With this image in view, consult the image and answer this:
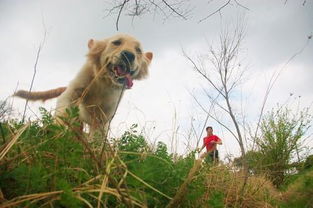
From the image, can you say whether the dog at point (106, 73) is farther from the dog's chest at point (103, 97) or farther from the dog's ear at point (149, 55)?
the dog's ear at point (149, 55)

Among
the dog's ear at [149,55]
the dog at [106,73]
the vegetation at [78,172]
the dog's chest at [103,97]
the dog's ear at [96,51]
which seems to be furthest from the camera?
the dog's ear at [149,55]

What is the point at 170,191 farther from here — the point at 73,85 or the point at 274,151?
the point at 274,151

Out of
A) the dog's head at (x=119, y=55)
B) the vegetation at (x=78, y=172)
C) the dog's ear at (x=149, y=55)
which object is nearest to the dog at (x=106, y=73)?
the dog's head at (x=119, y=55)

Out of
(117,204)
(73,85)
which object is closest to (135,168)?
(117,204)

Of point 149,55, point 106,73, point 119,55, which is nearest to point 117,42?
point 119,55

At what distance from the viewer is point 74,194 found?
1395 mm

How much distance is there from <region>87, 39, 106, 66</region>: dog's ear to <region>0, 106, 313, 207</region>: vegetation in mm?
3776

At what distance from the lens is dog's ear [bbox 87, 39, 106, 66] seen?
5.96m

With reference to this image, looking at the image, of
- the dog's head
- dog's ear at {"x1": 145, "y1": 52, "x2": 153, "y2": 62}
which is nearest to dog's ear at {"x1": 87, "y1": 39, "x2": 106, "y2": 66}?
the dog's head

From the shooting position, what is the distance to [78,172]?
5.34 ft

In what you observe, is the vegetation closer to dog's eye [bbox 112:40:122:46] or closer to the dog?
the dog

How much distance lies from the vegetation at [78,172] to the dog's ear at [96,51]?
3776mm

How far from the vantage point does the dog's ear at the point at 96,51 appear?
5.96 meters

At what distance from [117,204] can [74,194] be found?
286 mm
